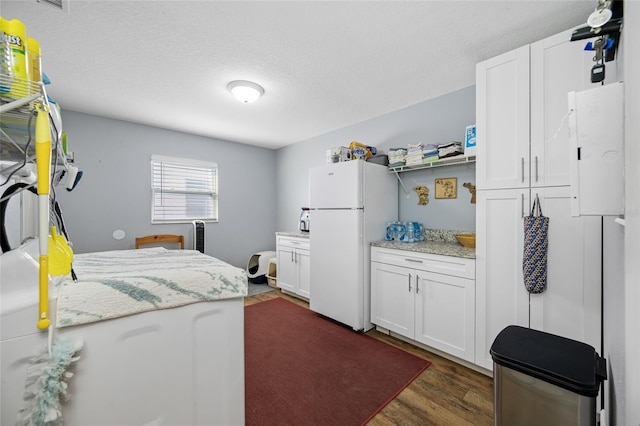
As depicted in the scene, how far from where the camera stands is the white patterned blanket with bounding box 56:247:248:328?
0.80 meters

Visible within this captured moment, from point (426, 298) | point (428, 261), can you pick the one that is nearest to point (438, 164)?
point (428, 261)

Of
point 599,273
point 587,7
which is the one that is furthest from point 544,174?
point 587,7

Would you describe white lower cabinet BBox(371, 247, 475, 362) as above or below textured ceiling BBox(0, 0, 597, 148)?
below

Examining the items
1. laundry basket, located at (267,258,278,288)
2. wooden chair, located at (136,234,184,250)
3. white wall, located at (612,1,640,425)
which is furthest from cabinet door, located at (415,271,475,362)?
wooden chair, located at (136,234,184,250)

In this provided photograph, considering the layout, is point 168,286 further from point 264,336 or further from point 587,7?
point 587,7

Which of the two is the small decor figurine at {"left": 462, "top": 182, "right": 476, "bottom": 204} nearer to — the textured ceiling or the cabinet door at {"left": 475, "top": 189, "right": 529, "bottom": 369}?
the cabinet door at {"left": 475, "top": 189, "right": 529, "bottom": 369}

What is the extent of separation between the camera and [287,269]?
3.75m

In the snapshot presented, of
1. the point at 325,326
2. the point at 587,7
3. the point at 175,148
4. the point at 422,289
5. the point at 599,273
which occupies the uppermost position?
the point at 587,7

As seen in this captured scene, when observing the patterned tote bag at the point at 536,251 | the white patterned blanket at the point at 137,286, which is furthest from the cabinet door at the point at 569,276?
the white patterned blanket at the point at 137,286

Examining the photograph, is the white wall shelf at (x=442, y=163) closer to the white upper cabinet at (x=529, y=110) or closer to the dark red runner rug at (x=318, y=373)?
the white upper cabinet at (x=529, y=110)

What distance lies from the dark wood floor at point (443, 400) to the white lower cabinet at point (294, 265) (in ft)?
5.74

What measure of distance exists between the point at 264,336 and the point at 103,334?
186 cm

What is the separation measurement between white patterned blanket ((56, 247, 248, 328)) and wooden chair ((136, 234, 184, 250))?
2.38m

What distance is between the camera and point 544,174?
163 centimetres
